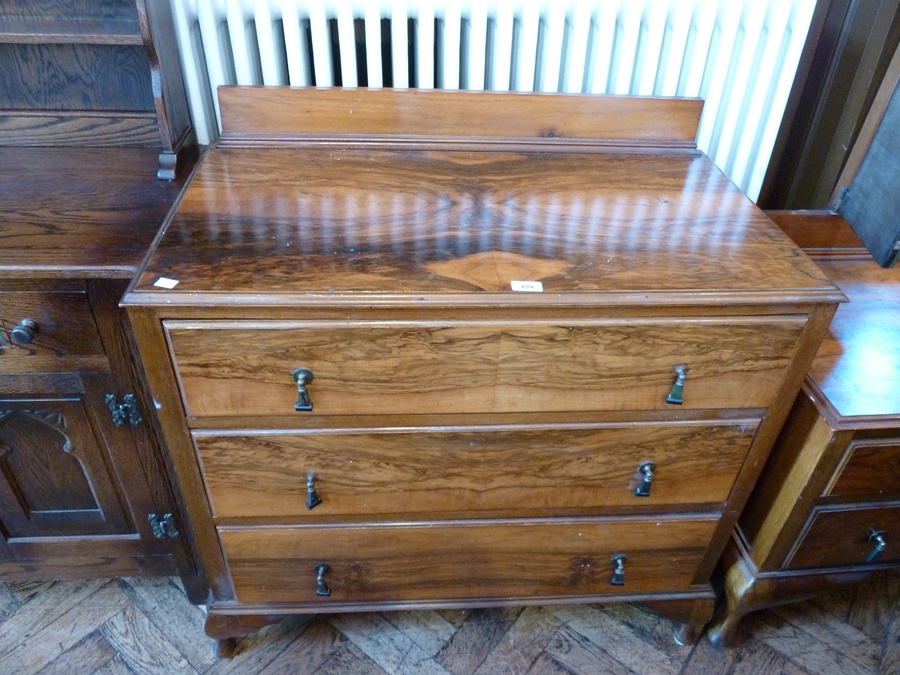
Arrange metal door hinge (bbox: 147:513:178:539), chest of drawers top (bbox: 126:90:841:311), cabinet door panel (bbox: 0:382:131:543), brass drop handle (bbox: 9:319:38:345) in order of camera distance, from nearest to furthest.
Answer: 1. chest of drawers top (bbox: 126:90:841:311)
2. brass drop handle (bbox: 9:319:38:345)
3. cabinet door panel (bbox: 0:382:131:543)
4. metal door hinge (bbox: 147:513:178:539)

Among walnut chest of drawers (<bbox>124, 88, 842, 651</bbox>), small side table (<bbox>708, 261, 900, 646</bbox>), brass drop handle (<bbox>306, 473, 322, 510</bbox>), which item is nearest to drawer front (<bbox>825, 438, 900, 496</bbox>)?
→ small side table (<bbox>708, 261, 900, 646</bbox>)

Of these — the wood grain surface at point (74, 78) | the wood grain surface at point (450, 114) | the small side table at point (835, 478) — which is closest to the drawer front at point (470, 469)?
the small side table at point (835, 478)

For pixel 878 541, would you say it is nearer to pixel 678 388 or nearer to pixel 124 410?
pixel 678 388

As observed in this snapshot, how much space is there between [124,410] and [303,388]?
333 millimetres

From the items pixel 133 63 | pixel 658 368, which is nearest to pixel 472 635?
pixel 658 368

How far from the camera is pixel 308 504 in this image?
0.96 m

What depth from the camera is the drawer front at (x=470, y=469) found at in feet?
3.01

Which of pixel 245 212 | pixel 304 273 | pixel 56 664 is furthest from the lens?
pixel 56 664

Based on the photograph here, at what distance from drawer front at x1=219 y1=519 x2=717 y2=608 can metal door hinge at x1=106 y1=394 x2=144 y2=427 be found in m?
0.21

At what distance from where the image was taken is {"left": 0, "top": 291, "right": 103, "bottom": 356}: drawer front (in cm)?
88

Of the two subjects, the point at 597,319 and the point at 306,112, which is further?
the point at 306,112

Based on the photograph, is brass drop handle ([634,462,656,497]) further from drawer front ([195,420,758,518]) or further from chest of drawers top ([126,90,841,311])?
chest of drawers top ([126,90,841,311])

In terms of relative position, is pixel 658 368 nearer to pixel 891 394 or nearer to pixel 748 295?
pixel 748 295

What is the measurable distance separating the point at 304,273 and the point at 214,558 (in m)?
0.51
